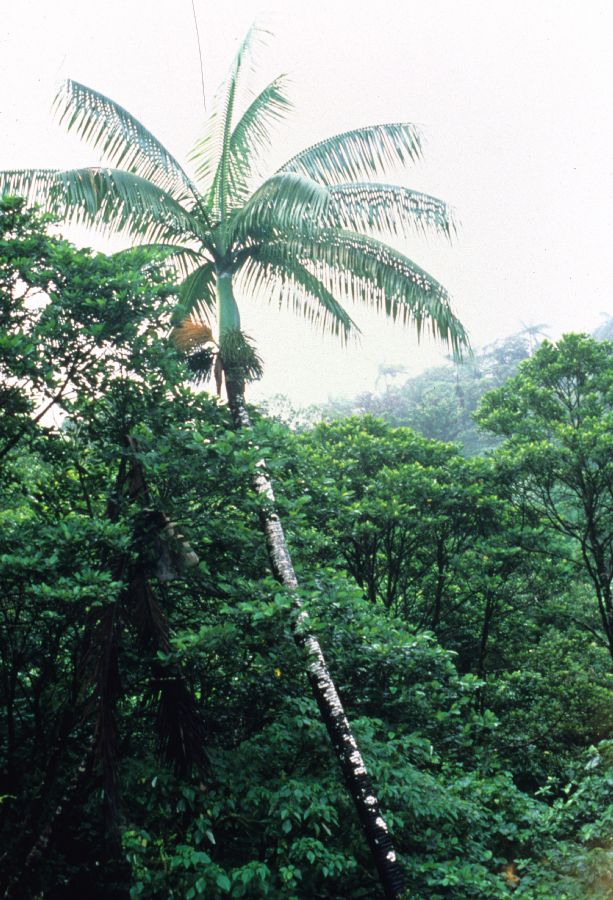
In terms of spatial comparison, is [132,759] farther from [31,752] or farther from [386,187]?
[386,187]

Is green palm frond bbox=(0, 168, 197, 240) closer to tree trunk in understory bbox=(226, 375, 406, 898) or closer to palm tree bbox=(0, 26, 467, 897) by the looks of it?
palm tree bbox=(0, 26, 467, 897)

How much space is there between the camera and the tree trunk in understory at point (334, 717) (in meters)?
5.62

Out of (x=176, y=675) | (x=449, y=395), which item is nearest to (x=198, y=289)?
(x=176, y=675)

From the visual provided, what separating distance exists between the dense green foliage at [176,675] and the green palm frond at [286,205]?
1.39 meters

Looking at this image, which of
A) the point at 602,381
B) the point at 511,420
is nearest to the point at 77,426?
the point at 511,420

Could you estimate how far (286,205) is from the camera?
739cm

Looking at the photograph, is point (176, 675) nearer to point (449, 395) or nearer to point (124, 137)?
point (124, 137)

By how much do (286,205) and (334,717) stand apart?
5287mm

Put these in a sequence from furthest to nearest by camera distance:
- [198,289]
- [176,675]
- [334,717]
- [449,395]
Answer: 1. [449,395]
2. [198,289]
3. [334,717]
4. [176,675]

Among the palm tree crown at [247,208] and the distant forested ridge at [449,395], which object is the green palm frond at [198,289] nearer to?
the palm tree crown at [247,208]

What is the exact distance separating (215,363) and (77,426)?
1913 millimetres

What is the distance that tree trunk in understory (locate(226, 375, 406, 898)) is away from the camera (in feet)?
18.4

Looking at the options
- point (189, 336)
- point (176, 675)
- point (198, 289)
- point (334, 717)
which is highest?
point (198, 289)

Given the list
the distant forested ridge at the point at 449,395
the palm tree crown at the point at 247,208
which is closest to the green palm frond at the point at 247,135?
the palm tree crown at the point at 247,208
